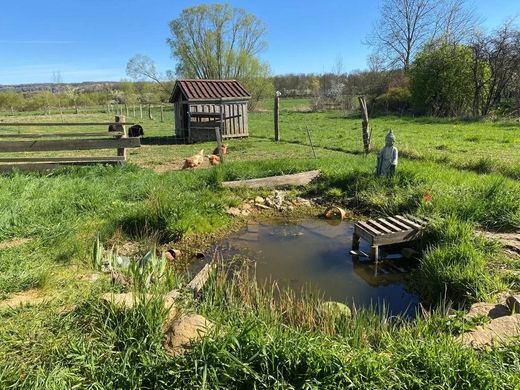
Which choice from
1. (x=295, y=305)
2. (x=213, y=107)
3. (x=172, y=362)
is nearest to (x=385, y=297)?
(x=295, y=305)

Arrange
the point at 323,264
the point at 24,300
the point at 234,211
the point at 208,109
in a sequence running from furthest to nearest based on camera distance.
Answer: the point at 208,109
the point at 234,211
the point at 323,264
the point at 24,300

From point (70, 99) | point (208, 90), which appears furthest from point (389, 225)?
point (70, 99)

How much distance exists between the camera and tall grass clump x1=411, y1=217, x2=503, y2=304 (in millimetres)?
4882

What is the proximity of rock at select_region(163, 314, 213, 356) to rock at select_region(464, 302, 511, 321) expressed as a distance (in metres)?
2.58

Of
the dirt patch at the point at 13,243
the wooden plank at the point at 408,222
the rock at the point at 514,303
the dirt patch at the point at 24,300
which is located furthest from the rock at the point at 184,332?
the wooden plank at the point at 408,222

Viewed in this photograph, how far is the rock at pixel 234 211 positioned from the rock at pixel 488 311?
5234mm

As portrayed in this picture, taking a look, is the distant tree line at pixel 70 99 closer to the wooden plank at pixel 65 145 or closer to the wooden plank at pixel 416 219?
the wooden plank at pixel 65 145

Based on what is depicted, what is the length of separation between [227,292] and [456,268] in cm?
303

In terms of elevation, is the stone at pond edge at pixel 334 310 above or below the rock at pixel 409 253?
above

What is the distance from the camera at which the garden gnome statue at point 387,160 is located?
346 inches

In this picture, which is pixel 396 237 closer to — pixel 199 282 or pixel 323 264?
pixel 323 264

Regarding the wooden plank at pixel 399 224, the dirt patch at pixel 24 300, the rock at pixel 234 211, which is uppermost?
the wooden plank at pixel 399 224

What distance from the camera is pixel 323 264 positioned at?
21.4 feet

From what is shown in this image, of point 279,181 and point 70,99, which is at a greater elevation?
point 70,99
